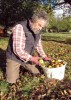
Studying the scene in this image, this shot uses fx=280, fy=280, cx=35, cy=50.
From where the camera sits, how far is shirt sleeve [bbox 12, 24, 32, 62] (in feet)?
21.4

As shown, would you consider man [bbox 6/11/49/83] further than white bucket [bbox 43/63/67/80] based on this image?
No

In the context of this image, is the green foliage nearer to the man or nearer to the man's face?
the man

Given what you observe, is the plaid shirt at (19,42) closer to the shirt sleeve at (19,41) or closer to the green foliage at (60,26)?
the shirt sleeve at (19,41)

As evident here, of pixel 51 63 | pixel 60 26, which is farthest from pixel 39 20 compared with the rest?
pixel 60 26

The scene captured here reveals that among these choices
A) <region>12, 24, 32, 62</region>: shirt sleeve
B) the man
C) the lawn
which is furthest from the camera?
<region>12, 24, 32, 62</region>: shirt sleeve

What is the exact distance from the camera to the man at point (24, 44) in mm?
Answer: 6252

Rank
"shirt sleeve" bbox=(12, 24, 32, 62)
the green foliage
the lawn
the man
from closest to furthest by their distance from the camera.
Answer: the lawn
the man
"shirt sleeve" bbox=(12, 24, 32, 62)
the green foliage

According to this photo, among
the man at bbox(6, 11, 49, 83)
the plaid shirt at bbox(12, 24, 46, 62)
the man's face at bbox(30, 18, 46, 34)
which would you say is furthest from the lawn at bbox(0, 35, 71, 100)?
the man's face at bbox(30, 18, 46, 34)

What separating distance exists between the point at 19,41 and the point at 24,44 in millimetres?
290

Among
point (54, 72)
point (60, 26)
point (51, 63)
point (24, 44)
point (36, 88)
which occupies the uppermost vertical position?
point (24, 44)

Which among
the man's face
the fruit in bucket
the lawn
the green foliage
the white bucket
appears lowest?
the green foliage

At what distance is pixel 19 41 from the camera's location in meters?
6.52

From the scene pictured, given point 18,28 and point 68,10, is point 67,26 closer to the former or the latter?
point 68,10

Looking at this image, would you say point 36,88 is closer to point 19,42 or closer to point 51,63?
point 51,63
